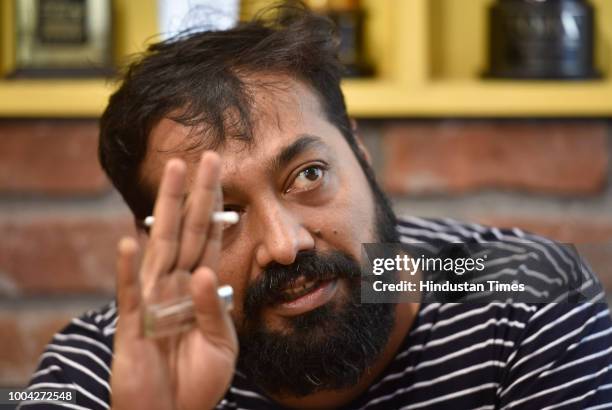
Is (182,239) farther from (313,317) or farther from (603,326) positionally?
(603,326)

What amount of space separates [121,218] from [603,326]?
1.88 feet

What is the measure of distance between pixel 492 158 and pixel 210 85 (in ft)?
1.44

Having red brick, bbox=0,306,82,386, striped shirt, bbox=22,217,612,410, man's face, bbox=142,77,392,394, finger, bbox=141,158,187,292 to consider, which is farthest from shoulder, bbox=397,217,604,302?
red brick, bbox=0,306,82,386

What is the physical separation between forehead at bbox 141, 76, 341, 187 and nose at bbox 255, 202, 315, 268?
0.05 m

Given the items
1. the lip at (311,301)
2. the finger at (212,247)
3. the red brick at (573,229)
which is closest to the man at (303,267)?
the lip at (311,301)

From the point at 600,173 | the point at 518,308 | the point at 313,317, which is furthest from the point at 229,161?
the point at 600,173

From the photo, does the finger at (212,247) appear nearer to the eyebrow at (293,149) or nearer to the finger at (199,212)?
the finger at (199,212)

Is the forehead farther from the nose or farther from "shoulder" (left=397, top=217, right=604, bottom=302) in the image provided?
"shoulder" (left=397, top=217, right=604, bottom=302)

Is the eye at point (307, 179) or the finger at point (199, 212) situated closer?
the finger at point (199, 212)

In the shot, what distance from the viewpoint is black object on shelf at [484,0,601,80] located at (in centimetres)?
111

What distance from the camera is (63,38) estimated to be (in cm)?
116

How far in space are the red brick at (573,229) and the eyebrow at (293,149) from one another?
1.25 ft

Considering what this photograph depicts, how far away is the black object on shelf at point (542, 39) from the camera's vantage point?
111 centimetres

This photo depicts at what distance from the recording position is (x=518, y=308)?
876 mm
